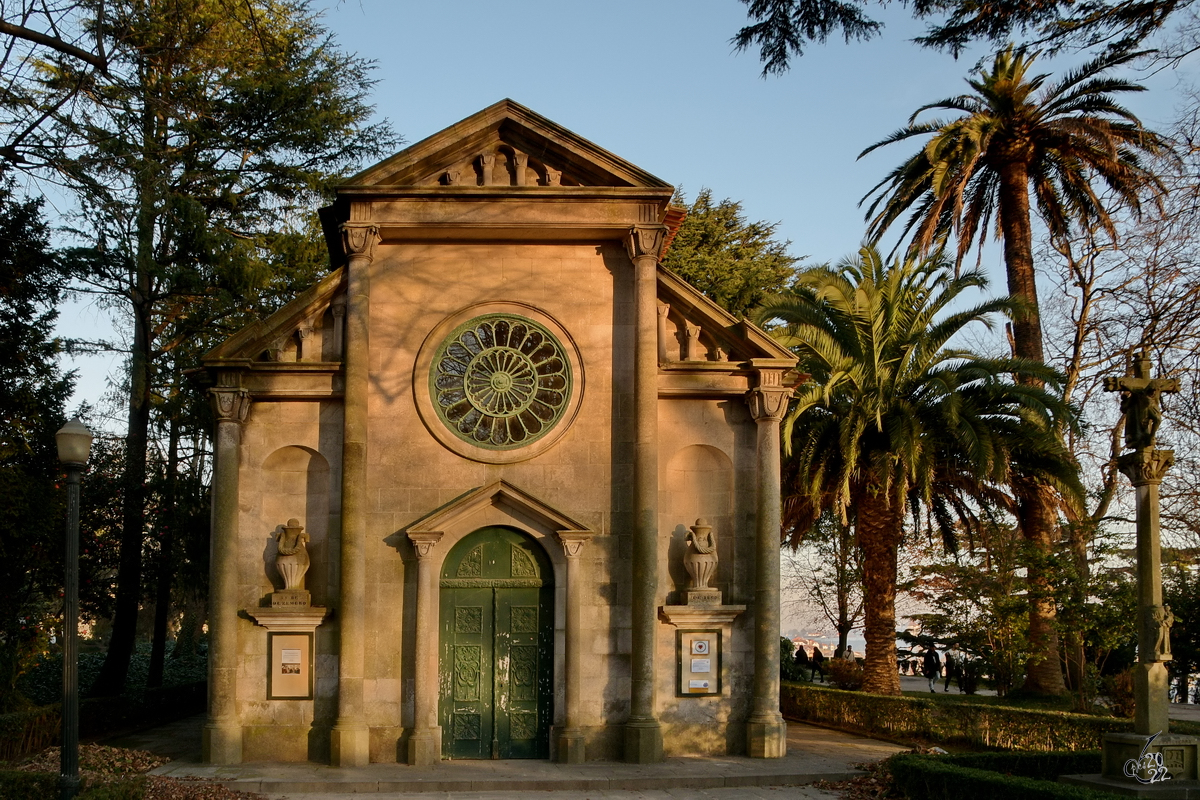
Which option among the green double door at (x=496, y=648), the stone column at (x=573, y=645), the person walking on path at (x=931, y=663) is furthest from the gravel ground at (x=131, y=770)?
the person walking on path at (x=931, y=663)

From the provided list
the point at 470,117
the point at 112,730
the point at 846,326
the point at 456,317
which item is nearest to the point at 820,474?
the point at 846,326

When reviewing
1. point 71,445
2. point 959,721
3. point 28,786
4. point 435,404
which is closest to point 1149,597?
point 959,721

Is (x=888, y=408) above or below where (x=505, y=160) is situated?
below

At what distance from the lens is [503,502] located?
18.0 m

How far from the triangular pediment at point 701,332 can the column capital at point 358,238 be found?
4.81 metres

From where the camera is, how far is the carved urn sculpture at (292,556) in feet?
57.6

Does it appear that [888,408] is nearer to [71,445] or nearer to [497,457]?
[497,457]

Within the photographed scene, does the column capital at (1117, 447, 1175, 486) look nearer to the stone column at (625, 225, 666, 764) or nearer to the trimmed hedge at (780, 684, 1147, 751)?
the trimmed hedge at (780, 684, 1147, 751)

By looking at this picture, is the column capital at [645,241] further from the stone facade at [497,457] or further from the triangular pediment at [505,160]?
the triangular pediment at [505,160]

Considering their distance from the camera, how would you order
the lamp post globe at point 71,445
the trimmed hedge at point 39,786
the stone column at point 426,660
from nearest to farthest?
the trimmed hedge at point 39,786 < the lamp post globe at point 71,445 < the stone column at point 426,660

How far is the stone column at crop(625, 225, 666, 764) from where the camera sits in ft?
56.5

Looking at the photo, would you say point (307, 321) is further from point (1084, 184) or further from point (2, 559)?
point (1084, 184)

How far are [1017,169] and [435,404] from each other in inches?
693

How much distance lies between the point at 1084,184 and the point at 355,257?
750 inches
